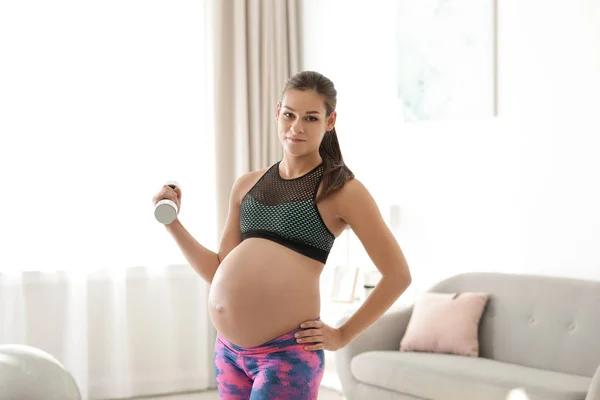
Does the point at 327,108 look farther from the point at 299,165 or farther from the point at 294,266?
the point at 294,266

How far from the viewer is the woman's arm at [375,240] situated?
1856mm

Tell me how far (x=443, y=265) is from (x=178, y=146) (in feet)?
5.64

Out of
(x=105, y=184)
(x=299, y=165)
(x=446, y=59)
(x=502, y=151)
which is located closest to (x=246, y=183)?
(x=299, y=165)

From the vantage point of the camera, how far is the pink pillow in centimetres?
379

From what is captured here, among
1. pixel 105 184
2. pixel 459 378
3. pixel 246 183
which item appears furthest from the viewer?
pixel 105 184

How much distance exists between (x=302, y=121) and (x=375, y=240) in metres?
0.31

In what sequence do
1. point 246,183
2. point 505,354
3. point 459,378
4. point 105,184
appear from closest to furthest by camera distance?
point 246,183 → point 459,378 → point 505,354 → point 105,184

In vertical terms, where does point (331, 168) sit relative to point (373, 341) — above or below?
above

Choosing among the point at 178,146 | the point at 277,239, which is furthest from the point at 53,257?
the point at 277,239

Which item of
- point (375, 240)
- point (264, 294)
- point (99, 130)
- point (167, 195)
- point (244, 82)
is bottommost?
point (264, 294)

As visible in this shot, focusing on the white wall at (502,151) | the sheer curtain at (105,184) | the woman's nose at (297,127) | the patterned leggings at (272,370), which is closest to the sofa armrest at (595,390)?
the white wall at (502,151)

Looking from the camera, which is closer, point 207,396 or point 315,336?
point 315,336

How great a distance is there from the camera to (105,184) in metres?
4.70

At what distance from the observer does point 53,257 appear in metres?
4.54
